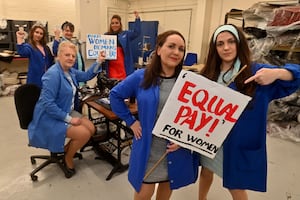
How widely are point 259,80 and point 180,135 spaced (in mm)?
487

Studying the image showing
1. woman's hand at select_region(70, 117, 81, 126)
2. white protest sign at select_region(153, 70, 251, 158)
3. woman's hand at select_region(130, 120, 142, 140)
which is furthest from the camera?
woman's hand at select_region(70, 117, 81, 126)

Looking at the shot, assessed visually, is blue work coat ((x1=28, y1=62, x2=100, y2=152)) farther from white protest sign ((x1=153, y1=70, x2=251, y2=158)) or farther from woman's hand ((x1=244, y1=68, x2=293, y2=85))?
woman's hand ((x1=244, y1=68, x2=293, y2=85))

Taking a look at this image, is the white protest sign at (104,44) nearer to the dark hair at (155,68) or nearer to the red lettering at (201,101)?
the dark hair at (155,68)

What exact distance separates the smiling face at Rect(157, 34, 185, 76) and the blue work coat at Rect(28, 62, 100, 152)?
1.11 meters

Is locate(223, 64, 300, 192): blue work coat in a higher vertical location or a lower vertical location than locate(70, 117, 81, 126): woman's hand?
higher

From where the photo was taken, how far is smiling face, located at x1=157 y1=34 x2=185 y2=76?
127cm

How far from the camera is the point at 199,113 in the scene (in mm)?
1124

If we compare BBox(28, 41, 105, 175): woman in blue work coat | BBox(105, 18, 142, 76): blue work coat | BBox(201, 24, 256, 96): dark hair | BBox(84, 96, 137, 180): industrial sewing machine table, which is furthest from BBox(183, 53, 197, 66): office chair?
BBox(201, 24, 256, 96): dark hair

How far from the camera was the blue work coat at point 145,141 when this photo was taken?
125 cm

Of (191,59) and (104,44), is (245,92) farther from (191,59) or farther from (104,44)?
(191,59)

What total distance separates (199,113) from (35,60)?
2729 mm

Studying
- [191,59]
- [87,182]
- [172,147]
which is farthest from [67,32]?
[191,59]

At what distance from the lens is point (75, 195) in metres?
1.99

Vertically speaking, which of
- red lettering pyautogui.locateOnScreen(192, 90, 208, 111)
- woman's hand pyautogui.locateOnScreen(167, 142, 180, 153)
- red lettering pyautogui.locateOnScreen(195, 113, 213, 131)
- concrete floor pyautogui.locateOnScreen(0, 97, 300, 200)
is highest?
red lettering pyautogui.locateOnScreen(192, 90, 208, 111)
